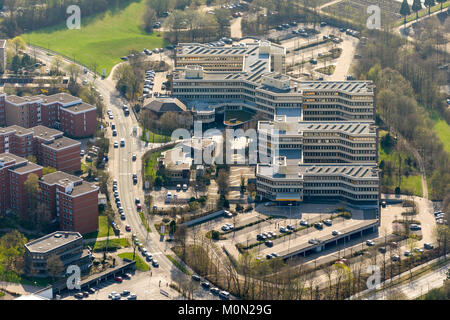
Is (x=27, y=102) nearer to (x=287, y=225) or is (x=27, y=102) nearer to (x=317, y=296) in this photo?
(x=287, y=225)

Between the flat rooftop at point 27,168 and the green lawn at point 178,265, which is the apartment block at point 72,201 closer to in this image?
the flat rooftop at point 27,168

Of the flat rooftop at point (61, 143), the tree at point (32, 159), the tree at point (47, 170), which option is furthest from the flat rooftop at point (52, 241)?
the flat rooftop at point (61, 143)

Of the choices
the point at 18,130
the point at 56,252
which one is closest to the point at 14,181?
the point at 18,130

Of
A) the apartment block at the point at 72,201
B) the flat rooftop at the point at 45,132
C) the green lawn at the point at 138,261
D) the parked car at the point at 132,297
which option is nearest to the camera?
the parked car at the point at 132,297

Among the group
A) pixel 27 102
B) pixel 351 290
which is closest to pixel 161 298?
pixel 351 290

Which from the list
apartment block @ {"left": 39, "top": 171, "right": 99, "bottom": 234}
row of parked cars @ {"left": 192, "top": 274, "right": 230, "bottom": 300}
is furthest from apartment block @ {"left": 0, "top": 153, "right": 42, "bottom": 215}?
row of parked cars @ {"left": 192, "top": 274, "right": 230, "bottom": 300}

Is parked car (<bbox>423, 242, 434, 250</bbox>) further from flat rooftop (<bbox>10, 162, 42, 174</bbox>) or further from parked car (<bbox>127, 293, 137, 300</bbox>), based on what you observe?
flat rooftop (<bbox>10, 162, 42, 174</bbox>)
